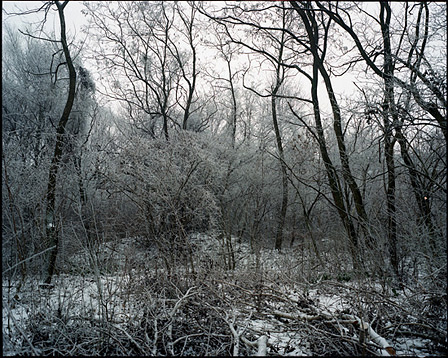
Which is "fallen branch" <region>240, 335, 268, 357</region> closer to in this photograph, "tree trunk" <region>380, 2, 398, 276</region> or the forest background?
the forest background

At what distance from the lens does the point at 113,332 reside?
12.1 feet

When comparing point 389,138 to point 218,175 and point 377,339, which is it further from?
point 218,175

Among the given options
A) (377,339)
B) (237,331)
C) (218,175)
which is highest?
(218,175)

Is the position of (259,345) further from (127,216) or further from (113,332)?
(127,216)

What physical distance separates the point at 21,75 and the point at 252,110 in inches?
451

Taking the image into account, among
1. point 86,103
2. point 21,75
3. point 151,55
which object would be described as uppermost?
point 151,55

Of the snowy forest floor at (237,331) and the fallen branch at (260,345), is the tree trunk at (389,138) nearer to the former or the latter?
the snowy forest floor at (237,331)

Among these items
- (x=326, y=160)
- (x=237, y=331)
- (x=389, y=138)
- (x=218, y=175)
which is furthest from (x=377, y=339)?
(x=218, y=175)

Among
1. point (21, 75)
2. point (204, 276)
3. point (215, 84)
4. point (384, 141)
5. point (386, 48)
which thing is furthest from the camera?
point (215, 84)

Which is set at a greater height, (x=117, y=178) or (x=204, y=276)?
(x=117, y=178)

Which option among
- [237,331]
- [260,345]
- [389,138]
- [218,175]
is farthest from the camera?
[218,175]

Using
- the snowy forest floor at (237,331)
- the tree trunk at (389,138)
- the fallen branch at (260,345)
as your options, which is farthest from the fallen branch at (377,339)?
the tree trunk at (389,138)

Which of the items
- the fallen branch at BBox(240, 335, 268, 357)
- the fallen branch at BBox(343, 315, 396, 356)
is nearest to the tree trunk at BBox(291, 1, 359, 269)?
the fallen branch at BBox(343, 315, 396, 356)

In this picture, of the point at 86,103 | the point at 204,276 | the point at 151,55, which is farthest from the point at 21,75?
the point at 204,276
